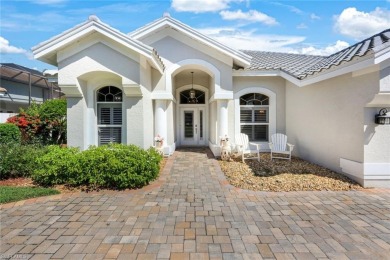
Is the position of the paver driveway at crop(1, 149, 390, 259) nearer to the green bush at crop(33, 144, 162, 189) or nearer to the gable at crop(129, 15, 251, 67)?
the green bush at crop(33, 144, 162, 189)

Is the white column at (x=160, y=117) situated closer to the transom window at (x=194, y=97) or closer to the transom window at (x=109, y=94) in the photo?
the transom window at (x=109, y=94)

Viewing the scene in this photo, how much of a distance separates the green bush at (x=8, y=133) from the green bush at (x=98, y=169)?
7073 millimetres

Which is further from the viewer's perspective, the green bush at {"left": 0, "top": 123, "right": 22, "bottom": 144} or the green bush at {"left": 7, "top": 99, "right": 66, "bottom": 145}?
the green bush at {"left": 7, "top": 99, "right": 66, "bottom": 145}

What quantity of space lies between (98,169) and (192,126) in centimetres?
866

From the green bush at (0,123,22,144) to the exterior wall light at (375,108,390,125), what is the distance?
604 inches

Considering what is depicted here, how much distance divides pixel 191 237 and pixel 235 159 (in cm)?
718

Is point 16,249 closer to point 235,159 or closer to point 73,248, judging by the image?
point 73,248

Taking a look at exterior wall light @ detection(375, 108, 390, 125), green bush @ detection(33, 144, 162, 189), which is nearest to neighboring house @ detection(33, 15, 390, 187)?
exterior wall light @ detection(375, 108, 390, 125)

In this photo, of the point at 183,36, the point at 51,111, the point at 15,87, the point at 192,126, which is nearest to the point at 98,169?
the point at 183,36

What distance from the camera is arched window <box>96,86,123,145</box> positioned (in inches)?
411

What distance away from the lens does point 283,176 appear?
8.33m

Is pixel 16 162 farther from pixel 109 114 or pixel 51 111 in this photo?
pixel 51 111

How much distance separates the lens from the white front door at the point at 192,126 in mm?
15359

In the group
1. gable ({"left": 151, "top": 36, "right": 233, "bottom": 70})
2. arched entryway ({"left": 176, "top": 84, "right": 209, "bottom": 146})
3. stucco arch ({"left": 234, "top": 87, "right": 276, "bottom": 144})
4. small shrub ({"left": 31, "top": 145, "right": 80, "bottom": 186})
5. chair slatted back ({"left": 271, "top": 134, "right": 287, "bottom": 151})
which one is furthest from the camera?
arched entryway ({"left": 176, "top": 84, "right": 209, "bottom": 146})
